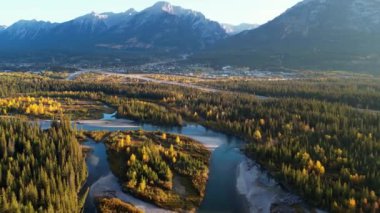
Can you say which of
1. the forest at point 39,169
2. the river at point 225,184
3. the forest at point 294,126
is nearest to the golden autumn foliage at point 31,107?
the forest at point 294,126

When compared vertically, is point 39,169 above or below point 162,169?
above

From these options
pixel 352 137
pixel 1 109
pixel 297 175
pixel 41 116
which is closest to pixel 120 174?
pixel 297 175

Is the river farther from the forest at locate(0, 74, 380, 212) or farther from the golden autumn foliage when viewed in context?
the golden autumn foliage

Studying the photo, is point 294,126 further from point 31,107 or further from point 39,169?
point 31,107

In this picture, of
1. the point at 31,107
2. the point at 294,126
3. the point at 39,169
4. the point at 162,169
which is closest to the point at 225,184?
the point at 162,169

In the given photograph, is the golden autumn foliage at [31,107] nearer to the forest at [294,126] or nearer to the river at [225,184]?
the forest at [294,126]
